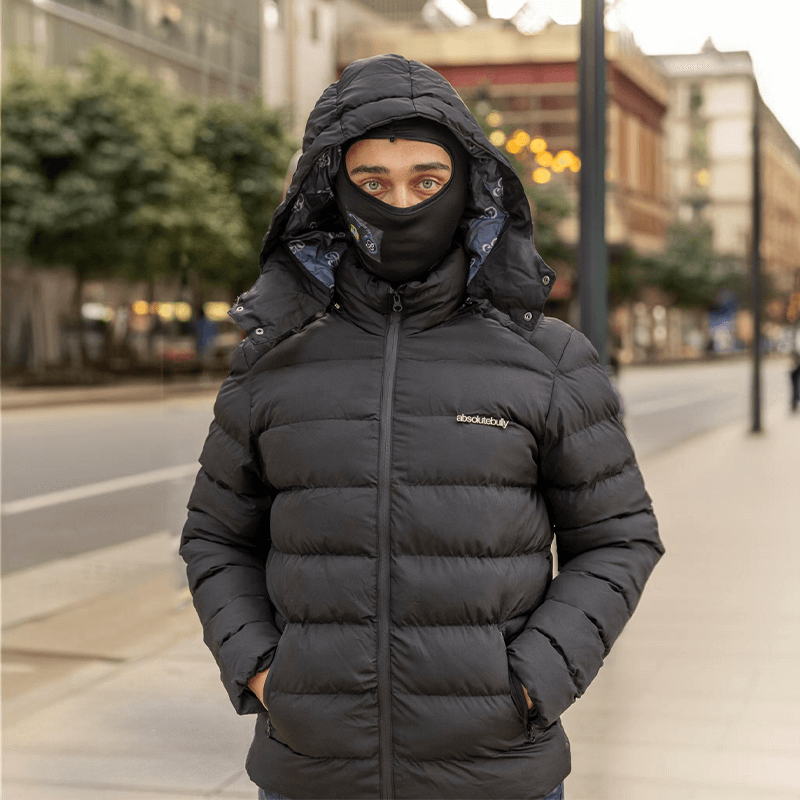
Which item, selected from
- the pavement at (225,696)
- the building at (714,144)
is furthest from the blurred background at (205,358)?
the building at (714,144)

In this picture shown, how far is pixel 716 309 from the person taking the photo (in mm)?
105312

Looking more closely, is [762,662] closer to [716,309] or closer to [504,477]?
[504,477]

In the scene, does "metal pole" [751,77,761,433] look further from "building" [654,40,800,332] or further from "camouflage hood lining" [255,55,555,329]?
"building" [654,40,800,332]

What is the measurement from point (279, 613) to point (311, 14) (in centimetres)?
5923

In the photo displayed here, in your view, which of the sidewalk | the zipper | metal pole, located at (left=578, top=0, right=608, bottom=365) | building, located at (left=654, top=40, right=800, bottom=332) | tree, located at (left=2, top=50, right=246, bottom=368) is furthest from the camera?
building, located at (left=654, top=40, right=800, bottom=332)

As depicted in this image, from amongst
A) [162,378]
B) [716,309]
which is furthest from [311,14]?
[716,309]

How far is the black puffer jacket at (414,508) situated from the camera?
7.46ft

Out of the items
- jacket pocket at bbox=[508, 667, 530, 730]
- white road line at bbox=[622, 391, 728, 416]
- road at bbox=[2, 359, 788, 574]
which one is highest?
jacket pocket at bbox=[508, 667, 530, 730]

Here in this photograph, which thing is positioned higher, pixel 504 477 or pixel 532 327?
pixel 532 327

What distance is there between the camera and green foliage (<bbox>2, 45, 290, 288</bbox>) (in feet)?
114

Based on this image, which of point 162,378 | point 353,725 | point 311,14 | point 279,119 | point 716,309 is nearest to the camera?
point 353,725

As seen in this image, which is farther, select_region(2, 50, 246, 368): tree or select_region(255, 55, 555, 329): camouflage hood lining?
select_region(2, 50, 246, 368): tree

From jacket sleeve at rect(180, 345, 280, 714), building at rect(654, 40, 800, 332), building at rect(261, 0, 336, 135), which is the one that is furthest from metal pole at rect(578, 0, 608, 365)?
building at rect(654, 40, 800, 332)

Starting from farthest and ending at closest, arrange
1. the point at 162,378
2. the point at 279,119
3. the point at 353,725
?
1. the point at 279,119
2. the point at 162,378
3. the point at 353,725
